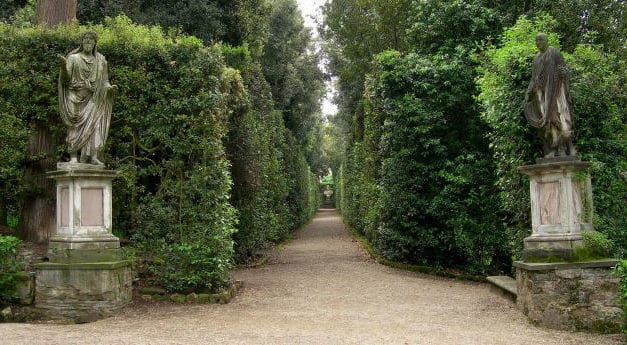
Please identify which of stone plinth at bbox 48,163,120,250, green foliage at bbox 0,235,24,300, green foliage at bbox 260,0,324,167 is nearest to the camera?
green foliage at bbox 0,235,24,300

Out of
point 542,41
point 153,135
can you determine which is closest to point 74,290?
point 153,135

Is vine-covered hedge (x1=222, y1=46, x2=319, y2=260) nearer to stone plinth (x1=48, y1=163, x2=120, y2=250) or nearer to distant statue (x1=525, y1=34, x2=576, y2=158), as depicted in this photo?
stone plinth (x1=48, y1=163, x2=120, y2=250)

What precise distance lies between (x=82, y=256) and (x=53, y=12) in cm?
551

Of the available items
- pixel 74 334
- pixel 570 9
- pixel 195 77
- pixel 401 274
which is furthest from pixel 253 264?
pixel 570 9

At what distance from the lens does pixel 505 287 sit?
29.0ft

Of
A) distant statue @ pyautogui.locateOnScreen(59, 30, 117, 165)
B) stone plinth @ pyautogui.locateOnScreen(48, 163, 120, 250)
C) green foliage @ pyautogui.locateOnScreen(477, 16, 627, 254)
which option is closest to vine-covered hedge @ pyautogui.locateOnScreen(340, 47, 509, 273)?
green foliage @ pyautogui.locateOnScreen(477, 16, 627, 254)

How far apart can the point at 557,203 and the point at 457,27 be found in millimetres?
7417

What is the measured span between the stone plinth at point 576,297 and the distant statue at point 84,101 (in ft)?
21.0

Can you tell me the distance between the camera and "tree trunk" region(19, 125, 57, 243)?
9.18 metres

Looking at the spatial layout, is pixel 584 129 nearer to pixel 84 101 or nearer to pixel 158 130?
pixel 158 130

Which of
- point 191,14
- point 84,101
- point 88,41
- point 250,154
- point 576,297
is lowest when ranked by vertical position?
point 576,297

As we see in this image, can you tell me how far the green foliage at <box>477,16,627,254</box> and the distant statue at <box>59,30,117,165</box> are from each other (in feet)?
20.1

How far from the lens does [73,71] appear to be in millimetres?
8008

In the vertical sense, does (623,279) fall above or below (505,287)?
above
